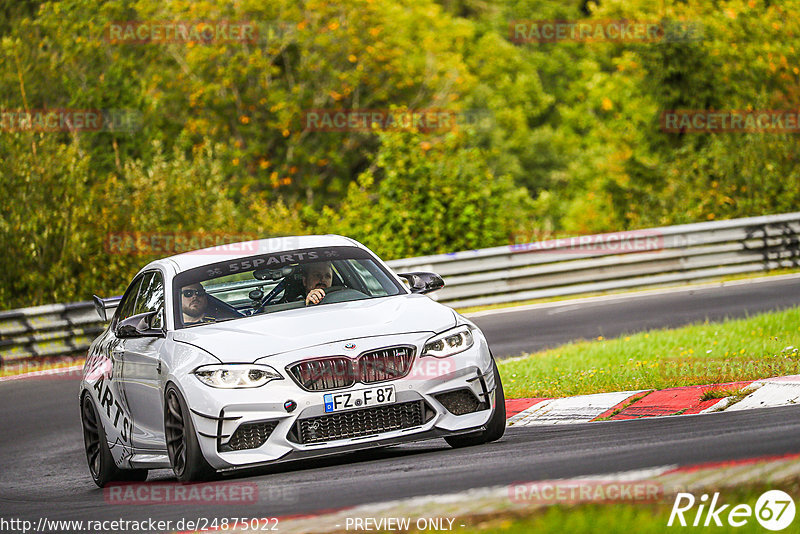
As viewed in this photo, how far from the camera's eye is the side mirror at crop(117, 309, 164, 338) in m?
8.38

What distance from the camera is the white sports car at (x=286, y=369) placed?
24.2 feet

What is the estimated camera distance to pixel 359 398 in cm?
741

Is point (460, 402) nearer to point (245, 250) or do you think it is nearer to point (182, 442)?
point (182, 442)

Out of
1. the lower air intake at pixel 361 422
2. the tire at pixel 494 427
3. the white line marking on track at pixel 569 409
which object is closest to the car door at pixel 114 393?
the lower air intake at pixel 361 422

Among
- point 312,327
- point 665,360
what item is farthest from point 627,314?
point 312,327

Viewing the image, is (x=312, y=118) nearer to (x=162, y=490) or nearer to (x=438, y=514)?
(x=162, y=490)

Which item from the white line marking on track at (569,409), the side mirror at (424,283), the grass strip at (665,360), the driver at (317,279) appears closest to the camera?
the driver at (317,279)

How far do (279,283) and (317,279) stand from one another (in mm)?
285

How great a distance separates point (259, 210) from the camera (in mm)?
27328

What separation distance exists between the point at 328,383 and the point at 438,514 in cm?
235

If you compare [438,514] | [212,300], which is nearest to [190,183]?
[212,300]

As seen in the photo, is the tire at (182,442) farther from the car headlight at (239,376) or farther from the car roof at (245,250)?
the car roof at (245,250)

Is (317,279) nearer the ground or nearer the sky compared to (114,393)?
nearer the sky

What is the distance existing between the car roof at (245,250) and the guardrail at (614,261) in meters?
11.3
